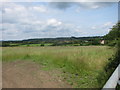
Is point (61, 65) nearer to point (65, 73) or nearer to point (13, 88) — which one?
point (65, 73)

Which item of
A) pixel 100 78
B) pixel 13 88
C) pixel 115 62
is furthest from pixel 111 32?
pixel 13 88

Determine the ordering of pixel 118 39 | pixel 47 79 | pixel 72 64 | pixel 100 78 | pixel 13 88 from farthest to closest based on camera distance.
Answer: pixel 72 64 < pixel 47 79 < pixel 13 88 < pixel 118 39 < pixel 100 78

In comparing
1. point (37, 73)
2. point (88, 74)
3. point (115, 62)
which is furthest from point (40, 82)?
point (115, 62)

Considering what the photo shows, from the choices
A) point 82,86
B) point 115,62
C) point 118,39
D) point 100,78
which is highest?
point 118,39

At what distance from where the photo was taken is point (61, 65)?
852 cm

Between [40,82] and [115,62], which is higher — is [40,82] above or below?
below

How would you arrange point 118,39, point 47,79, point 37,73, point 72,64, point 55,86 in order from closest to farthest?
point 118,39 < point 55,86 < point 47,79 < point 37,73 < point 72,64

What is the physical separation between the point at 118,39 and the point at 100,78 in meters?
1.14

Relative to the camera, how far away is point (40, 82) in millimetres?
6238

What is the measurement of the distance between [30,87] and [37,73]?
1420 mm

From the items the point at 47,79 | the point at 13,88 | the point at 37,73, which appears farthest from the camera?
the point at 37,73

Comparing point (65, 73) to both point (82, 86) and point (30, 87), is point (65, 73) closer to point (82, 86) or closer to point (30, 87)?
point (82, 86)

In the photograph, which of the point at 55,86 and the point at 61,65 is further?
the point at 61,65

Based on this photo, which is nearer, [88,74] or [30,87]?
[30,87]
